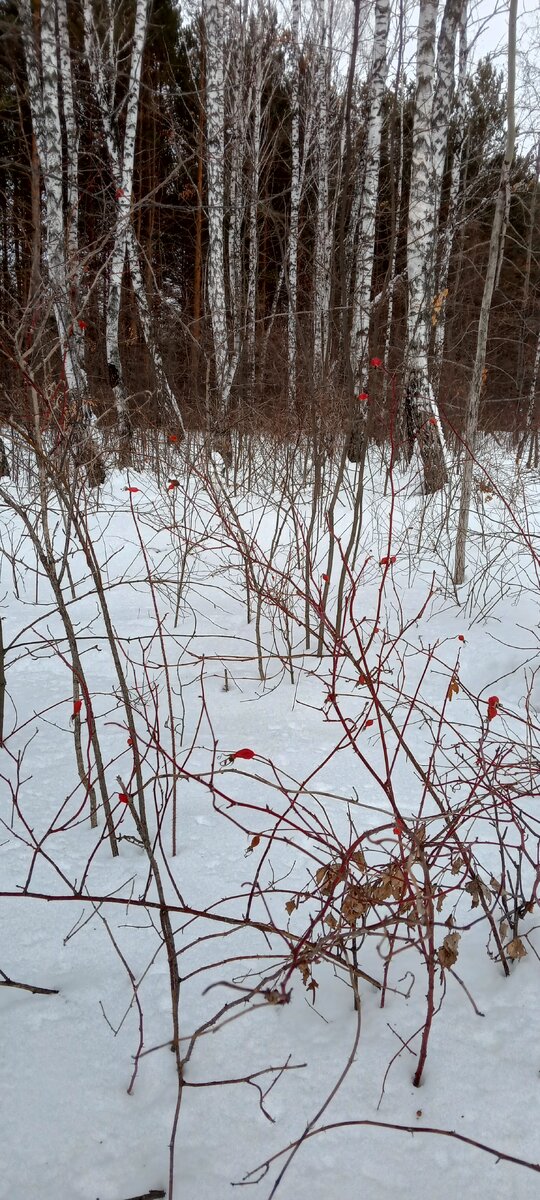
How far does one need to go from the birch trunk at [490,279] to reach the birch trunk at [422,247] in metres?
1.24

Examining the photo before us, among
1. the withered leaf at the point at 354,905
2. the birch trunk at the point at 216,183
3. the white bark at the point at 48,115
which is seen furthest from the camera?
the birch trunk at the point at 216,183

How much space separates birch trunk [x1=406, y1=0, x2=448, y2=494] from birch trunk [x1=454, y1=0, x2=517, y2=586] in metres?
1.24

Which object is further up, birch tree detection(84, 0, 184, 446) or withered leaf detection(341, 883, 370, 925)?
birch tree detection(84, 0, 184, 446)

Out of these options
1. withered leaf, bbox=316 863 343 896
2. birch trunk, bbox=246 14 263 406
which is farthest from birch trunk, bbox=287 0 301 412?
withered leaf, bbox=316 863 343 896

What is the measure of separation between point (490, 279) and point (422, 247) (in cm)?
240

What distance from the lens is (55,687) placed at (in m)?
2.97

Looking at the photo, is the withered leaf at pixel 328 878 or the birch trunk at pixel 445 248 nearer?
the withered leaf at pixel 328 878

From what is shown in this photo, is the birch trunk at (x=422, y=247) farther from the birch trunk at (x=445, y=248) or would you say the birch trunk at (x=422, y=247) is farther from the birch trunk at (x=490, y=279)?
the birch trunk at (x=490, y=279)

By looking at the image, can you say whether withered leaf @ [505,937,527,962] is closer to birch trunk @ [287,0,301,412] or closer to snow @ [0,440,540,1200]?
snow @ [0,440,540,1200]

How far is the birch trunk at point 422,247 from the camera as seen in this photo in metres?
4.99

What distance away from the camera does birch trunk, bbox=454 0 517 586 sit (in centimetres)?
320

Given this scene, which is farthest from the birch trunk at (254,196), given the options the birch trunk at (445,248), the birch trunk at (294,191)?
the birch trunk at (445,248)

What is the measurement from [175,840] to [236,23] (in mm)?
11716

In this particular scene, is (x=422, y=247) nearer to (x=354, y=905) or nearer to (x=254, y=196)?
(x=254, y=196)
